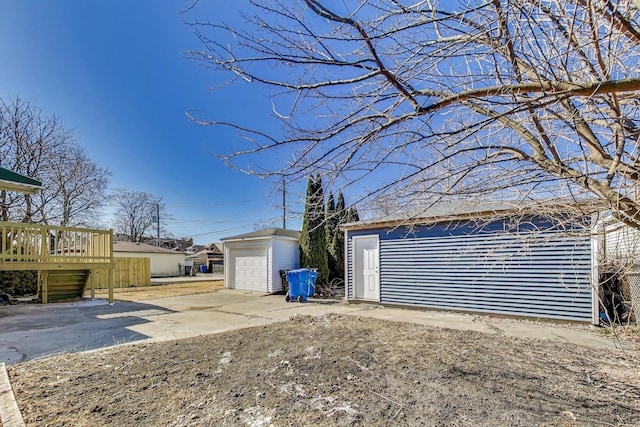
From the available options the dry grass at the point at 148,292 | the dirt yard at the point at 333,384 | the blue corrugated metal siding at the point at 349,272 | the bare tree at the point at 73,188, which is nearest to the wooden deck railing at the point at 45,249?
the dry grass at the point at 148,292

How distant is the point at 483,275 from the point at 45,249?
1106 centimetres

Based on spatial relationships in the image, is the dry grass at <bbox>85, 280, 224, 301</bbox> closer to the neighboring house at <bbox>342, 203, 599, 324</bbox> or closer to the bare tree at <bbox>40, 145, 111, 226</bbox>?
the bare tree at <bbox>40, 145, 111, 226</bbox>

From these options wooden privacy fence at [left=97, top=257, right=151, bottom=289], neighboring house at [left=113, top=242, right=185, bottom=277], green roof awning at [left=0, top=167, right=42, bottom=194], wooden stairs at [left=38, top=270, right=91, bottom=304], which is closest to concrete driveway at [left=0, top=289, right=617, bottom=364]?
wooden stairs at [left=38, top=270, right=91, bottom=304]

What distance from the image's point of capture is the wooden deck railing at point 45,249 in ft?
27.3

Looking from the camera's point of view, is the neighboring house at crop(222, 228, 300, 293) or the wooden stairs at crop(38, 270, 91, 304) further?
the neighboring house at crop(222, 228, 300, 293)

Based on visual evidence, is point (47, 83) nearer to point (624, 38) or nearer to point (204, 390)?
point (204, 390)

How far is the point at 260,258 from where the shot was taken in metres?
13.1

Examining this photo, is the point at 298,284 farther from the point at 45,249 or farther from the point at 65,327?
the point at 45,249

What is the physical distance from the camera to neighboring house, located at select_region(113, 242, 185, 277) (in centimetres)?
2182

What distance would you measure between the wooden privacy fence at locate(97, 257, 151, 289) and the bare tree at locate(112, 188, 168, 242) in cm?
1954

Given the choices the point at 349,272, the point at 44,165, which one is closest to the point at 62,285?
the point at 349,272

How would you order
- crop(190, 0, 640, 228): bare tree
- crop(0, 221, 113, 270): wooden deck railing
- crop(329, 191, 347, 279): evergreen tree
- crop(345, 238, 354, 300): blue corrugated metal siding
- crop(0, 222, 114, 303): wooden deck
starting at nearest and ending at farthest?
crop(190, 0, 640, 228): bare tree
crop(0, 221, 113, 270): wooden deck railing
crop(0, 222, 114, 303): wooden deck
crop(345, 238, 354, 300): blue corrugated metal siding
crop(329, 191, 347, 279): evergreen tree

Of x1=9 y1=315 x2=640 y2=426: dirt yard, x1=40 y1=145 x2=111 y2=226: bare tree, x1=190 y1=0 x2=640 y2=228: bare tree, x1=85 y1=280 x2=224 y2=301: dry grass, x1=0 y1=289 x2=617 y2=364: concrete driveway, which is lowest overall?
x1=85 y1=280 x2=224 y2=301: dry grass

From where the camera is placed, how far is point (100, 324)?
6422mm
